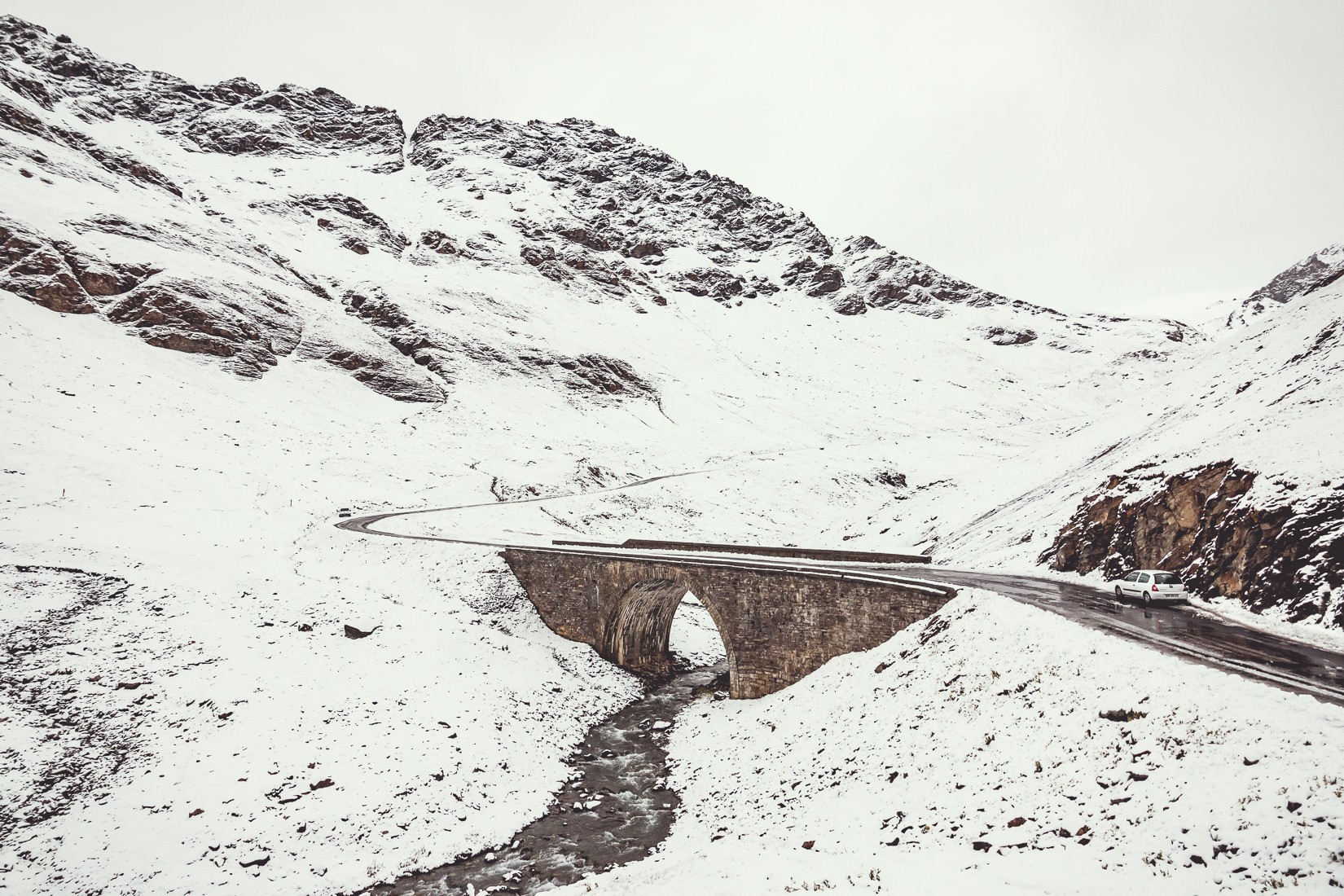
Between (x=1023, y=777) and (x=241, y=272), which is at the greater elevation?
(x=241, y=272)

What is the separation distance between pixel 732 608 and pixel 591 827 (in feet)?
28.9

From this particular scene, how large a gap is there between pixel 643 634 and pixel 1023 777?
19.8 meters

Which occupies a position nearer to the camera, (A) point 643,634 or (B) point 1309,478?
(B) point 1309,478

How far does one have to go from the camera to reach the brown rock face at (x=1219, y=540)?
14.2m

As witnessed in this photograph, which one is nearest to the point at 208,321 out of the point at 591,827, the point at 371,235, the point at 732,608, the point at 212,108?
the point at 371,235

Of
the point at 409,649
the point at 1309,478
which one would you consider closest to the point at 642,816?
A: the point at 409,649

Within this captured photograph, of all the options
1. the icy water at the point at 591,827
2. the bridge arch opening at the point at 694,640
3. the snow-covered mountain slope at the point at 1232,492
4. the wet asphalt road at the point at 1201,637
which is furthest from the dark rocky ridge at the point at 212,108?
the wet asphalt road at the point at 1201,637

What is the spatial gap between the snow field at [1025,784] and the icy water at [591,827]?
1138mm

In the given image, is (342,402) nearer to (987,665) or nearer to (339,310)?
(339,310)

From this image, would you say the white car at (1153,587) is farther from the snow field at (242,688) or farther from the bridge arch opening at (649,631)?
the snow field at (242,688)

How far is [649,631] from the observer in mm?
28859

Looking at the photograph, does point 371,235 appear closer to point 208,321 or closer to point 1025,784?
point 208,321

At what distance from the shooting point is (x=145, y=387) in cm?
4869

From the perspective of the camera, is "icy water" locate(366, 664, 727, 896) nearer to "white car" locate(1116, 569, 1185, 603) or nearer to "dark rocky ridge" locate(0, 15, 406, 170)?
"white car" locate(1116, 569, 1185, 603)
